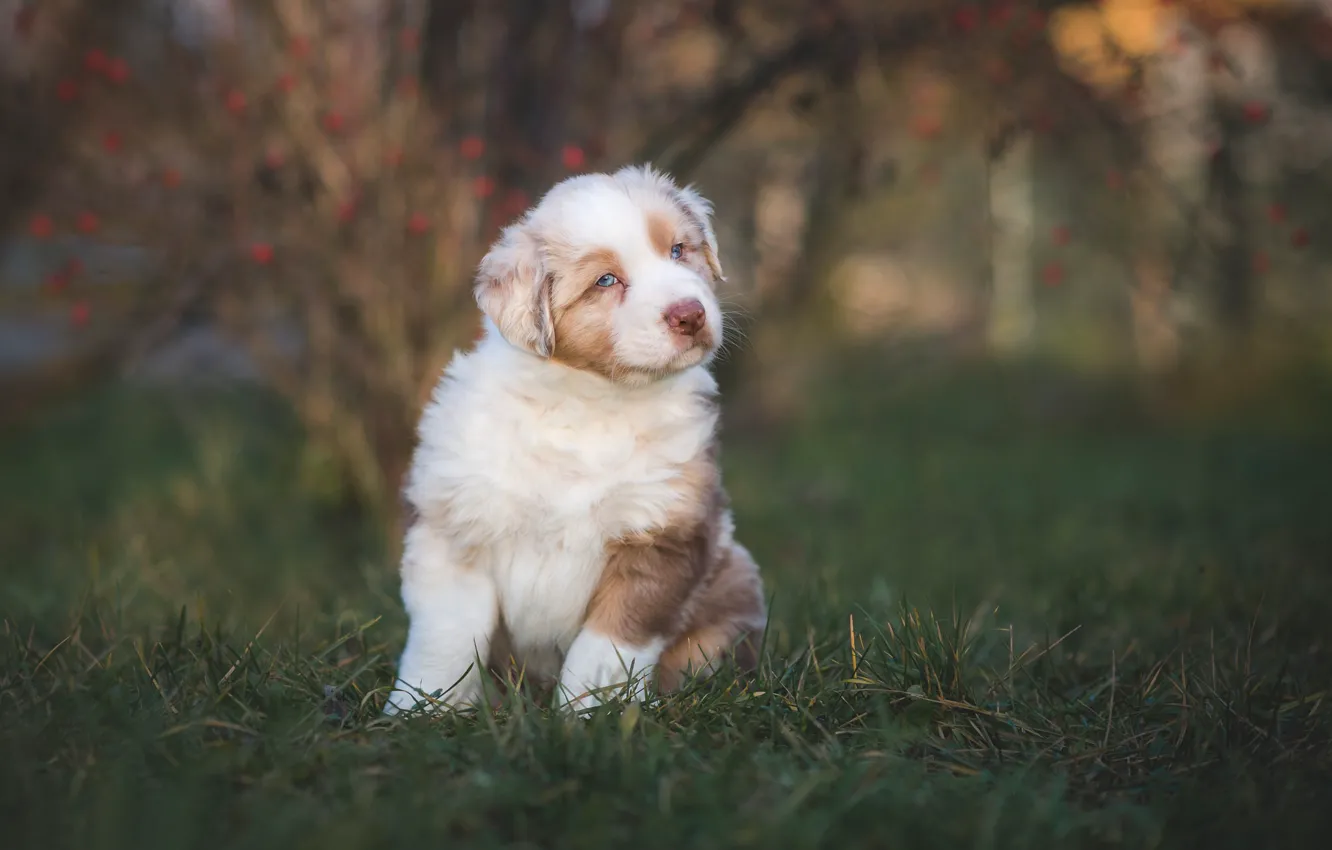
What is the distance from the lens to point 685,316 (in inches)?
116

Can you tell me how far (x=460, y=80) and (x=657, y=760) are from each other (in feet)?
12.6

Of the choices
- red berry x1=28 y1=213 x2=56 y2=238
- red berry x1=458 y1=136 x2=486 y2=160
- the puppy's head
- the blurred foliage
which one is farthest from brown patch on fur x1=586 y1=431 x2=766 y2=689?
red berry x1=28 y1=213 x2=56 y2=238

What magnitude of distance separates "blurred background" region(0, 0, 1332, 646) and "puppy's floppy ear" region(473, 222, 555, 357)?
632mm

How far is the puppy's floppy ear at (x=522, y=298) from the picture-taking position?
307 centimetres

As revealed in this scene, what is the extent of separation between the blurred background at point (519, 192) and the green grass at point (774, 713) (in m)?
0.07

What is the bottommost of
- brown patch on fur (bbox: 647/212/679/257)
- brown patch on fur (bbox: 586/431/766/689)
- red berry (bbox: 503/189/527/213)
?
brown patch on fur (bbox: 586/431/766/689)

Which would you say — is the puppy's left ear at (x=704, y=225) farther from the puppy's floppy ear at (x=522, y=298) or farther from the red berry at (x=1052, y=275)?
the red berry at (x=1052, y=275)

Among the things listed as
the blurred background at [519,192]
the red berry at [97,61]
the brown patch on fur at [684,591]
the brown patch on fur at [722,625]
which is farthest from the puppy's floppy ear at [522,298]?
the red berry at [97,61]

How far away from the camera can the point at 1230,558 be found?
519 centimetres

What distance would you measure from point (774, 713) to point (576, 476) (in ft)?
2.41

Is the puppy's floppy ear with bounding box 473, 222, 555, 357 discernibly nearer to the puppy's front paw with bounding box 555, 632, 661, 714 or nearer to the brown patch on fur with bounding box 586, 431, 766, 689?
the brown patch on fur with bounding box 586, 431, 766, 689

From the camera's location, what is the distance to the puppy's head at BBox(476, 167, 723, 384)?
2996mm

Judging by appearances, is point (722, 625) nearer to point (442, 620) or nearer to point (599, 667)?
point (599, 667)

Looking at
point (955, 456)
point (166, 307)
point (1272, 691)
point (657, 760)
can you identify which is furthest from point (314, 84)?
point (955, 456)
